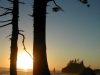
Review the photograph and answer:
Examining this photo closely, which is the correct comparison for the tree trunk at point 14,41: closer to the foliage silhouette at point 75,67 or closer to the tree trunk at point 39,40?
the tree trunk at point 39,40

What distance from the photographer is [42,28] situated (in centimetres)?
784

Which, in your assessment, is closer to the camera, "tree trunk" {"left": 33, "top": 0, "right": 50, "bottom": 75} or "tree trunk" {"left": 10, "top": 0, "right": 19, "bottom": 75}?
"tree trunk" {"left": 33, "top": 0, "right": 50, "bottom": 75}

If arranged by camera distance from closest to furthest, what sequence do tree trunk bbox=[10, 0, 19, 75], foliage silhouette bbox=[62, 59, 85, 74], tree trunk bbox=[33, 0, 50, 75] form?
tree trunk bbox=[33, 0, 50, 75] → tree trunk bbox=[10, 0, 19, 75] → foliage silhouette bbox=[62, 59, 85, 74]

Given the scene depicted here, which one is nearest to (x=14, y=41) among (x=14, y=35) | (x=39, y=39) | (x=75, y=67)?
(x=14, y=35)

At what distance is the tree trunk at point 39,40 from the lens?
24.9 ft

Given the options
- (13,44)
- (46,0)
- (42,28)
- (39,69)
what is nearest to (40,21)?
(42,28)

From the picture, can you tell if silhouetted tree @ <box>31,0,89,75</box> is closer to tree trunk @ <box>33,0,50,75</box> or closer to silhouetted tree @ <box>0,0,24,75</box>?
tree trunk @ <box>33,0,50,75</box>

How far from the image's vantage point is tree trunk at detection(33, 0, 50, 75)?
7.58 meters

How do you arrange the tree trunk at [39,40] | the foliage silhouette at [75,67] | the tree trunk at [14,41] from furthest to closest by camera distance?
the foliage silhouette at [75,67], the tree trunk at [14,41], the tree trunk at [39,40]

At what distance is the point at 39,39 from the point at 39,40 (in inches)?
1.4

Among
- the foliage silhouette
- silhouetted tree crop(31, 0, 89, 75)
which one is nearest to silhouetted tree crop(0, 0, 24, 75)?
silhouetted tree crop(31, 0, 89, 75)

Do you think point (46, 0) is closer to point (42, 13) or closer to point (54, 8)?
point (42, 13)

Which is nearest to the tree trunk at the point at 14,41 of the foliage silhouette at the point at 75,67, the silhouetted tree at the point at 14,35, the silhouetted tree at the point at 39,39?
the silhouetted tree at the point at 14,35

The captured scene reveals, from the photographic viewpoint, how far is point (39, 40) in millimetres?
7676
